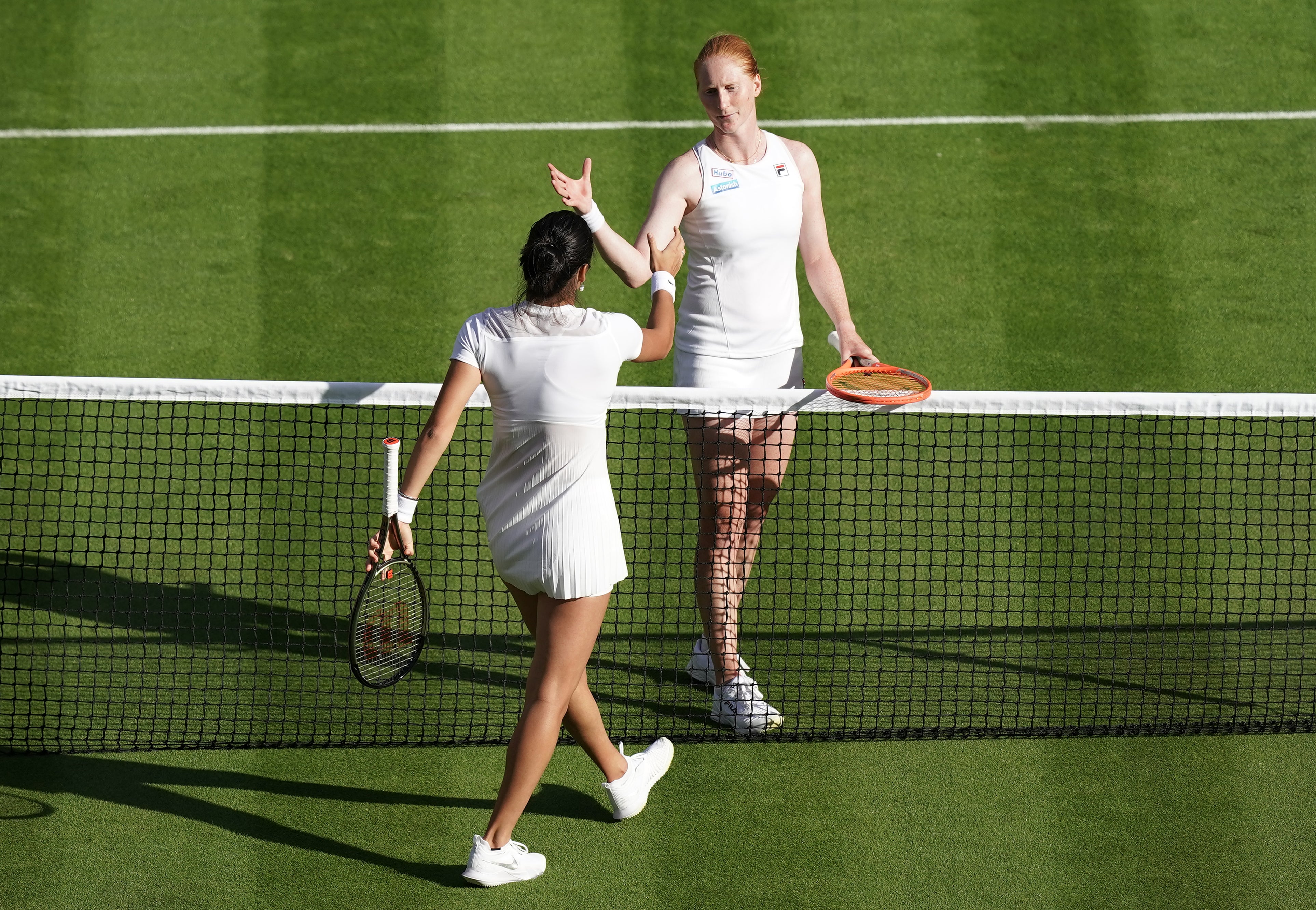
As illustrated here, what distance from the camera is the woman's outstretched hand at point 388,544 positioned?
549 centimetres

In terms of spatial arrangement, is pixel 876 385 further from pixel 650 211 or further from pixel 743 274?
pixel 650 211

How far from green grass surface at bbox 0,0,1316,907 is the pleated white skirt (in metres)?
1.24

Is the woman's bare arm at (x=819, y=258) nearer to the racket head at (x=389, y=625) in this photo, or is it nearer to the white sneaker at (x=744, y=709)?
the white sneaker at (x=744, y=709)

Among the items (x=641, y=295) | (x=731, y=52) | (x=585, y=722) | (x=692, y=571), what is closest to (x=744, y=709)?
(x=585, y=722)

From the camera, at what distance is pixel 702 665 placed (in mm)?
6945

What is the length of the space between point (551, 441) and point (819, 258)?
73.4 inches

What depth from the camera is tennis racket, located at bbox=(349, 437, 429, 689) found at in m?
5.45

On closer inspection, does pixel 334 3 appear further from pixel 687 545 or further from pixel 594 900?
pixel 594 900

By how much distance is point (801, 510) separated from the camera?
8070 millimetres

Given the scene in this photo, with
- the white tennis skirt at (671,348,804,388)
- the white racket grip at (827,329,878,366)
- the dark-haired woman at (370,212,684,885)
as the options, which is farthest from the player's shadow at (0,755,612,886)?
the white racket grip at (827,329,878,366)

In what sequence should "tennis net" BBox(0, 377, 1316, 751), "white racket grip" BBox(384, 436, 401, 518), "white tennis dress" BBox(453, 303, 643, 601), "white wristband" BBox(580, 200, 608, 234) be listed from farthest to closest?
"tennis net" BBox(0, 377, 1316, 751) → "white wristband" BBox(580, 200, 608, 234) → "white racket grip" BBox(384, 436, 401, 518) → "white tennis dress" BBox(453, 303, 643, 601)

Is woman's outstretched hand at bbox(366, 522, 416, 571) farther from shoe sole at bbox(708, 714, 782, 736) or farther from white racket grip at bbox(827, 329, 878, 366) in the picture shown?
white racket grip at bbox(827, 329, 878, 366)

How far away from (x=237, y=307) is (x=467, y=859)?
4583 mm

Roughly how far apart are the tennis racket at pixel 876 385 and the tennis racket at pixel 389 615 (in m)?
1.70
